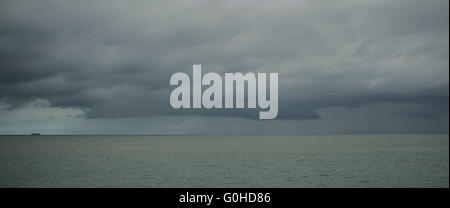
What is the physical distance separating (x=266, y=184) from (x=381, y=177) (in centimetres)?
1964

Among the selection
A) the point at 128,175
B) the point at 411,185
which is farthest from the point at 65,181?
the point at 411,185

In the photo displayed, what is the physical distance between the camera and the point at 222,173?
2827 inches

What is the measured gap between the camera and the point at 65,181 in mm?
60875
